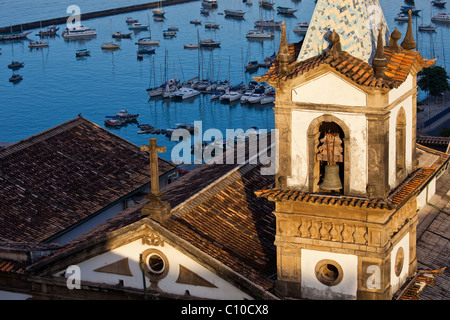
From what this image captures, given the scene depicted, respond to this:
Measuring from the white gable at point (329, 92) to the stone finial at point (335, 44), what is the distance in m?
0.68

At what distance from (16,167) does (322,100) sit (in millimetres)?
22276

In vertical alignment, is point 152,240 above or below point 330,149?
below

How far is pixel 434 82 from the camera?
14025 centimetres

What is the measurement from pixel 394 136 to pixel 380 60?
11.2 feet

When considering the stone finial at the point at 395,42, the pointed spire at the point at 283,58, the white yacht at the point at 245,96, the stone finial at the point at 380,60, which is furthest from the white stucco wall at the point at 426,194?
the white yacht at the point at 245,96

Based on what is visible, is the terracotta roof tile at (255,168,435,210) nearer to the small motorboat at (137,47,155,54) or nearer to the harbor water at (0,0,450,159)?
the harbor water at (0,0,450,159)

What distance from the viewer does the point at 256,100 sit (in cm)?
15650

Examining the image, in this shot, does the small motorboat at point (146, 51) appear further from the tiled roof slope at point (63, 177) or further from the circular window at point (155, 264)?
the circular window at point (155, 264)

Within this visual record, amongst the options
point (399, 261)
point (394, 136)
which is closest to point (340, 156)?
point (394, 136)

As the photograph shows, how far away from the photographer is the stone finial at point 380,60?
32031 mm

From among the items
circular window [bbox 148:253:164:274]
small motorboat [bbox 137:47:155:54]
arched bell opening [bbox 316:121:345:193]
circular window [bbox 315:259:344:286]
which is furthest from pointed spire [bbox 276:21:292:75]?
small motorboat [bbox 137:47:155:54]

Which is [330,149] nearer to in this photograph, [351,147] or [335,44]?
[351,147]

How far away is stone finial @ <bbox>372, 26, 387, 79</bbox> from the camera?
3203 cm

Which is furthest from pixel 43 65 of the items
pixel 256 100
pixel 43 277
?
pixel 43 277
